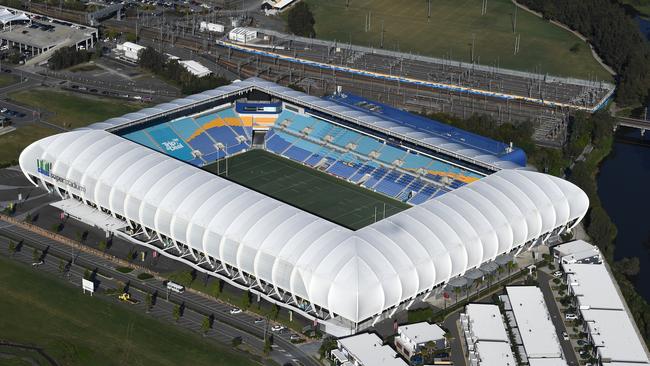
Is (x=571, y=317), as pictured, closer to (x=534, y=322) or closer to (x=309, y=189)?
(x=534, y=322)

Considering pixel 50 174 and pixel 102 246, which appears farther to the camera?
pixel 50 174

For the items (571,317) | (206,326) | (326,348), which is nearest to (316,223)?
(326,348)

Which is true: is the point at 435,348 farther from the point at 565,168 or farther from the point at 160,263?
the point at 565,168

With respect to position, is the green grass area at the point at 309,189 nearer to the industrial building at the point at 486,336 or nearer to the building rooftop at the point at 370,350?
the industrial building at the point at 486,336

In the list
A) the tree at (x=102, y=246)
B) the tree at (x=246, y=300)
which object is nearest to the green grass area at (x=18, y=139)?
the tree at (x=102, y=246)

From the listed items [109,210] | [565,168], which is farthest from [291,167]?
[565,168]
